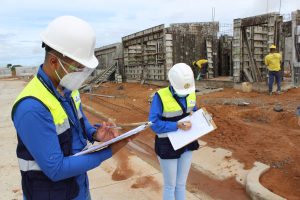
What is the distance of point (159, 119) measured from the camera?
3.37m

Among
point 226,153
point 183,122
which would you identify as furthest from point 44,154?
point 226,153

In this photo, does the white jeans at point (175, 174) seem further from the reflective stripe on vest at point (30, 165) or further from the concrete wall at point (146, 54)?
the concrete wall at point (146, 54)

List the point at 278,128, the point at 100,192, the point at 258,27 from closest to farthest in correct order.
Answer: the point at 100,192 → the point at 278,128 → the point at 258,27

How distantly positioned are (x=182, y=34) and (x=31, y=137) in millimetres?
17260

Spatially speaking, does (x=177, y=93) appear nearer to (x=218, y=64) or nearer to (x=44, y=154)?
(x=44, y=154)

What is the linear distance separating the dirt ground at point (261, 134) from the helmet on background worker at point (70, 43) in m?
3.43

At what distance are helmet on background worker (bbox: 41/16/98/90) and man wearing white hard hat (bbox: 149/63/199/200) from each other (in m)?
1.55

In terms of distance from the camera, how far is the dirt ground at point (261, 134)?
479cm

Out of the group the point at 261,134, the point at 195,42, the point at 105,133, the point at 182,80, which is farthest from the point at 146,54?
the point at 105,133

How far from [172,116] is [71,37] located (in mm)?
1785

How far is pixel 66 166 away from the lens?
1.72m

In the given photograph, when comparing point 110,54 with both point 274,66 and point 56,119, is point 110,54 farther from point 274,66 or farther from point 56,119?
point 56,119

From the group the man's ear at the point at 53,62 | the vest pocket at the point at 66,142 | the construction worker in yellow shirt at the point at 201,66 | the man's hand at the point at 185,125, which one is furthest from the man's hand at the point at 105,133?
the construction worker in yellow shirt at the point at 201,66

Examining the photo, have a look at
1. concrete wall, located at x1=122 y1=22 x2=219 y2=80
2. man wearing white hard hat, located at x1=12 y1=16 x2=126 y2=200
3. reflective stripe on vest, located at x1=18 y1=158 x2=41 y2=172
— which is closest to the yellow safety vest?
man wearing white hard hat, located at x1=12 y1=16 x2=126 y2=200
